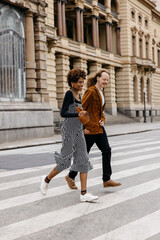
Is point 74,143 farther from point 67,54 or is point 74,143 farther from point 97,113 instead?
point 67,54

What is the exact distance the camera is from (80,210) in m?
5.03

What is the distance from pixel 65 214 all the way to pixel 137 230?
1.02m

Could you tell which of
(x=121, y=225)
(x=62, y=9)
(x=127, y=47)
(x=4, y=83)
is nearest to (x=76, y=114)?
(x=121, y=225)

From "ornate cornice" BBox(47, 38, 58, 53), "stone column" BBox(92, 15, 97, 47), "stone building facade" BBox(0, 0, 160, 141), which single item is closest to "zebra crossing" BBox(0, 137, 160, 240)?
"stone building facade" BBox(0, 0, 160, 141)

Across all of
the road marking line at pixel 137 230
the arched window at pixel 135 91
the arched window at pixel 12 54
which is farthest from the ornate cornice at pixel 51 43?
the road marking line at pixel 137 230

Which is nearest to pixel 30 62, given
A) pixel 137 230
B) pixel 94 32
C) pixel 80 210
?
pixel 80 210

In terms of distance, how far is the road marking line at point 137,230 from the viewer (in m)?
3.94

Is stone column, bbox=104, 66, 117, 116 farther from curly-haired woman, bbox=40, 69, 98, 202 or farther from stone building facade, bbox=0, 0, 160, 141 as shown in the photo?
curly-haired woman, bbox=40, 69, 98, 202

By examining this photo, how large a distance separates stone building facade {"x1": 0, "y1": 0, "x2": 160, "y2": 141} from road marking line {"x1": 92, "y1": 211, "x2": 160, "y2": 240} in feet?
44.6

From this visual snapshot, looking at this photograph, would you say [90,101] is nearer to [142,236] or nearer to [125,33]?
[142,236]

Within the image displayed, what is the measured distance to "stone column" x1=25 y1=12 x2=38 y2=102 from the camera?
64.2 feet

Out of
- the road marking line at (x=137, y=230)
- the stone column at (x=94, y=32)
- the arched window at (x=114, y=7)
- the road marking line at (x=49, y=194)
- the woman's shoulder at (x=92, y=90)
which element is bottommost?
the road marking line at (x=49, y=194)

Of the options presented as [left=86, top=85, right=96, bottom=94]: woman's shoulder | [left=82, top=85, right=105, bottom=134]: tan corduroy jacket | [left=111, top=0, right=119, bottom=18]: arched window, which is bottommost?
[left=82, top=85, right=105, bottom=134]: tan corduroy jacket

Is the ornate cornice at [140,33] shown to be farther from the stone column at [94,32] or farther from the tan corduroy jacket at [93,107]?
the tan corduroy jacket at [93,107]
